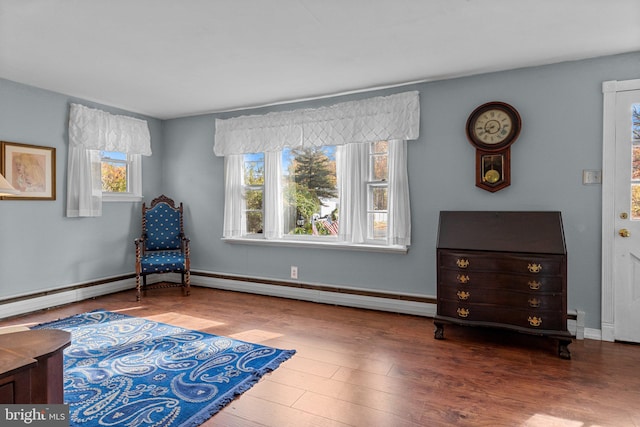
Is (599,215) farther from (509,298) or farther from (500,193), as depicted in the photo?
(509,298)

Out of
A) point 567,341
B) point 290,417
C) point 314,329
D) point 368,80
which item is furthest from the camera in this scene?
point 368,80

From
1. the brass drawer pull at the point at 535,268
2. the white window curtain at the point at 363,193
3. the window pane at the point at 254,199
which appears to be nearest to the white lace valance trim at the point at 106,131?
the window pane at the point at 254,199

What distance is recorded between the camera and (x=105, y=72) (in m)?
3.31

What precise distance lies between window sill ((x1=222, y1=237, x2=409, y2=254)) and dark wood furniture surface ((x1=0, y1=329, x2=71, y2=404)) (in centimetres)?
289

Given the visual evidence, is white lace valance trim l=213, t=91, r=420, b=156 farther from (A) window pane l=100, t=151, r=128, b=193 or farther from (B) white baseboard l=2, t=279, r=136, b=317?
(B) white baseboard l=2, t=279, r=136, b=317

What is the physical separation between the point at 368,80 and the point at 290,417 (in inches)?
117

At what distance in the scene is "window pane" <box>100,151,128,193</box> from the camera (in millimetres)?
4500

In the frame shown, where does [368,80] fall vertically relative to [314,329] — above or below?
above

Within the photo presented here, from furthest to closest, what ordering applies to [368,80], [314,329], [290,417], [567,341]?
[368,80] → [314,329] → [567,341] → [290,417]

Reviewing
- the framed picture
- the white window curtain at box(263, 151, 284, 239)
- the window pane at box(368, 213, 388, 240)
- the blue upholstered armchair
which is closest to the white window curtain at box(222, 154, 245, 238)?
the white window curtain at box(263, 151, 284, 239)

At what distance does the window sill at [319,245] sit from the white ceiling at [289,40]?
66.3 inches

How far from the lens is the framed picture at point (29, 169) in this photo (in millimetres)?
3498

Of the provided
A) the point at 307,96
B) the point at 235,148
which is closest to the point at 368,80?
the point at 307,96

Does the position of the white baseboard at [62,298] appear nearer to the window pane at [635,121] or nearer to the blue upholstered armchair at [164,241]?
the blue upholstered armchair at [164,241]
